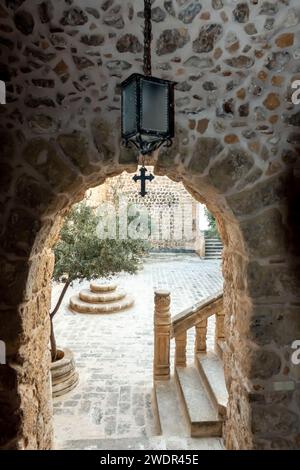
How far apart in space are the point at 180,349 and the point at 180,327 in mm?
335

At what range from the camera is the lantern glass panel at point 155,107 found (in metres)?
2.00

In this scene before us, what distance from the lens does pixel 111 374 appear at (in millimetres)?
5930

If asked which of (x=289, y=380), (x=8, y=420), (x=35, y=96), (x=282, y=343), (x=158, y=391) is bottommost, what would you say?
(x=158, y=391)

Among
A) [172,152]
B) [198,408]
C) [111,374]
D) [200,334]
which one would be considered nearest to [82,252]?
[111,374]

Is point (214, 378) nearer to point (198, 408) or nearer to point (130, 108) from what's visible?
point (198, 408)

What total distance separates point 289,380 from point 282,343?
27 centimetres

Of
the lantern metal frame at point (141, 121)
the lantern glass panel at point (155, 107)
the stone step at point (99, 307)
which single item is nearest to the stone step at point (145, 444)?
the lantern metal frame at point (141, 121)

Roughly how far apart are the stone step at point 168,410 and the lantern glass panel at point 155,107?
11.7ft

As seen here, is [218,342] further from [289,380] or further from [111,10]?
[111,10]

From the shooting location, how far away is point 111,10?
2324mm

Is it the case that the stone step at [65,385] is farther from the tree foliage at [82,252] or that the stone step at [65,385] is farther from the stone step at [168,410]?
the stone step at [168,410]

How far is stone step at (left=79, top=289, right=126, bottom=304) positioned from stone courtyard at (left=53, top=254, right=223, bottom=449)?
1.75 feet

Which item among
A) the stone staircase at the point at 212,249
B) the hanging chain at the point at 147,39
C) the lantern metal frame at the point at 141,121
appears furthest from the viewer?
the stone staircase at the point at 212,249
